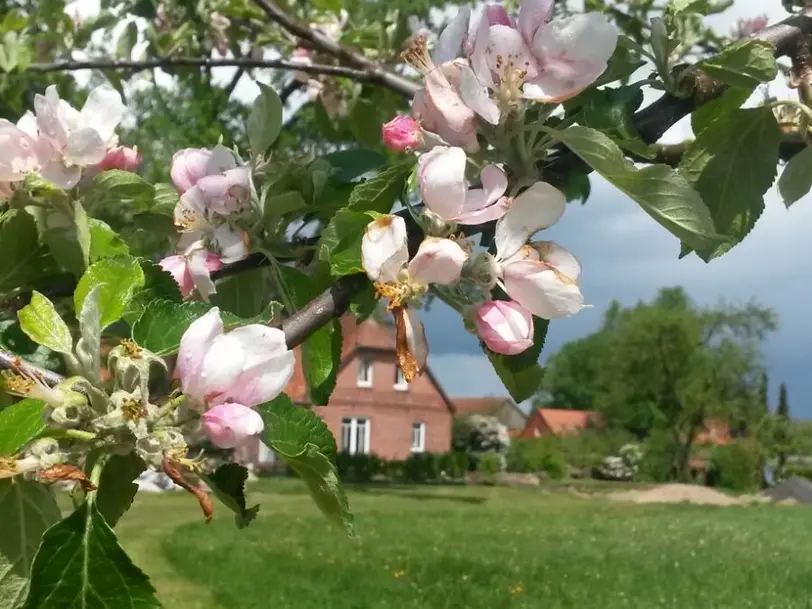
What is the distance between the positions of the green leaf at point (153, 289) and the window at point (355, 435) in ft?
88.4

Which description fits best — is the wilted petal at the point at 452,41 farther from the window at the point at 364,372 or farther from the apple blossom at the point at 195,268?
the window at the point at 364,372

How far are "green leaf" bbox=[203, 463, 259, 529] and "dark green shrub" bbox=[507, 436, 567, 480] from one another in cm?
3092

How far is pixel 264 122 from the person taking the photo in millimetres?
1060

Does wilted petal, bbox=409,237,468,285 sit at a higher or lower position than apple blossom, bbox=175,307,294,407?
higher

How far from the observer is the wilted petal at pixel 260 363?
680 millimetres

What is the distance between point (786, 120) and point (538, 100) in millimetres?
363

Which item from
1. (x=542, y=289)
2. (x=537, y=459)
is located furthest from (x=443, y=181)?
(x=537, y=459)

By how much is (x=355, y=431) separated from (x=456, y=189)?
27740 mm

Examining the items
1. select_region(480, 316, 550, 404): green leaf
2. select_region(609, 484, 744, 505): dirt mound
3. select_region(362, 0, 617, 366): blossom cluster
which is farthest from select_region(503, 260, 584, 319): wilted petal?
select_region(609, 484, 744, 505): dirt mound

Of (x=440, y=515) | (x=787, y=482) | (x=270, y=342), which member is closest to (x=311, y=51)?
(x=270, y=342)

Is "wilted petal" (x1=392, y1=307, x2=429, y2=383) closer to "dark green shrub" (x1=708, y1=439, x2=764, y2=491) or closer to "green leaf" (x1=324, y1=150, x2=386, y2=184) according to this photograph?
"green leaf" (x1=324, y1=150, x2=386, y2=184)

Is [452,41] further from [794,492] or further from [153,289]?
[794,492]

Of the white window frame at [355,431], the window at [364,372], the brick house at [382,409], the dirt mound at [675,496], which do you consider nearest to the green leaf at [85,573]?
the dirt mound at [675,496]

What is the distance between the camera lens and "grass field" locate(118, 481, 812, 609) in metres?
6.11
